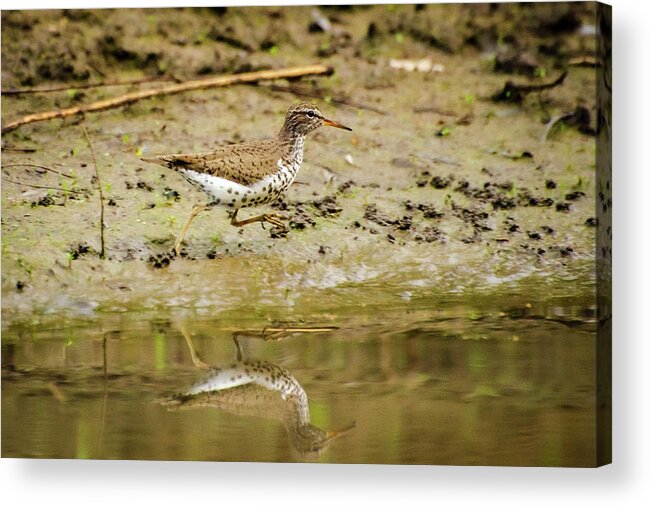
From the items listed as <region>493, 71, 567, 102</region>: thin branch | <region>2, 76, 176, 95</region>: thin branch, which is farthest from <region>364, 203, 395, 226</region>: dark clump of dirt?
<region>2, 76, 176, 95</region>: thin branch

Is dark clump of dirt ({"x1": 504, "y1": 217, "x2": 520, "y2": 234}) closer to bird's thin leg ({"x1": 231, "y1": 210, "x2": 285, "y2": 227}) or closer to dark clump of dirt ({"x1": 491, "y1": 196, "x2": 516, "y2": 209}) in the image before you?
dark clump of dirt ({"x1": 491, "y1": 196, "x2": 516, "y2": 209})

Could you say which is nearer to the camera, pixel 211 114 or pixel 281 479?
pixel 281 479

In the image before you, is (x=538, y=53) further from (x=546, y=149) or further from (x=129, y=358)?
(x=129, y=358)

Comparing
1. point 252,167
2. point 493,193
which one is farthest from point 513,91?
point 252,167

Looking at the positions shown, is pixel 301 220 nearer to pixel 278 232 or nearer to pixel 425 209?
pixel 278 232

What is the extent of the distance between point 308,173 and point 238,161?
322 millimetres

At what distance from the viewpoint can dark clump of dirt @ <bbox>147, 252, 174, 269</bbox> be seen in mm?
6348

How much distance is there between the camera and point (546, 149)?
240 inches

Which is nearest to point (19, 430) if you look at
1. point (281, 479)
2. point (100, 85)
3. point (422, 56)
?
point (281, 479)

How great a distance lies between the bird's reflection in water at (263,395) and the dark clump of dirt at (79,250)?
2.25ft

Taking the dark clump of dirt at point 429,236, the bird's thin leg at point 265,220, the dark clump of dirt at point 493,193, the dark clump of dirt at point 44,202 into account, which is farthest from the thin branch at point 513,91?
the dark clump of dirt at point 44,202

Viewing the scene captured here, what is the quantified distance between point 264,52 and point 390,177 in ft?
2.65

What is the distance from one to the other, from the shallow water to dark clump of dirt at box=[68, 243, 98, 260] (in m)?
0.30

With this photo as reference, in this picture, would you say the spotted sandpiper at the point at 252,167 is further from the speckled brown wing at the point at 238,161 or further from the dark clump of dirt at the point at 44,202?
the dark clump of dirt at the point at 44,202
